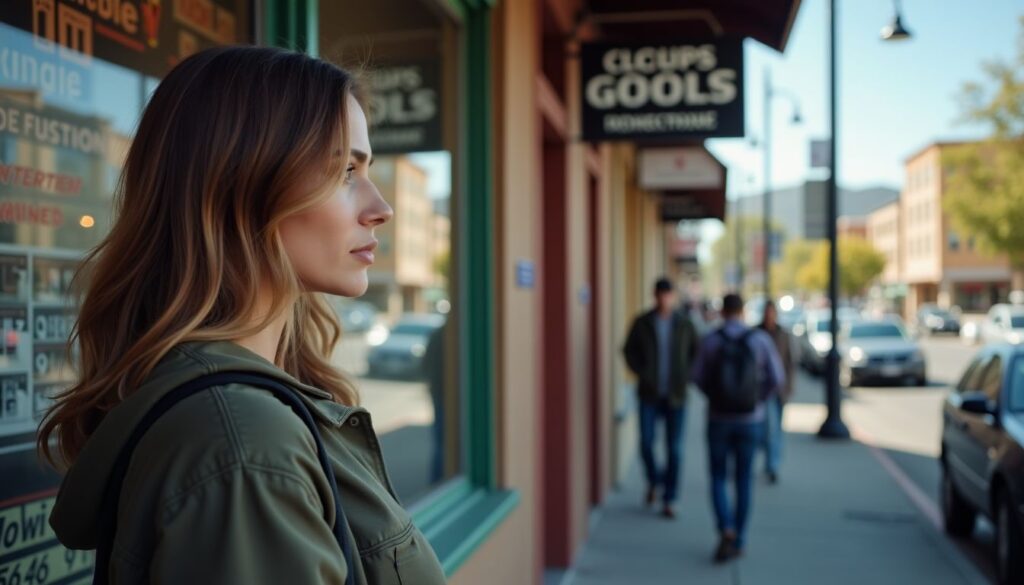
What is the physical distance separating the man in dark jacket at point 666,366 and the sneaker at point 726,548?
1329mm

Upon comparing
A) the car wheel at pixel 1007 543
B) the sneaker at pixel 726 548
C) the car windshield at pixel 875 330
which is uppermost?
the car windshield at pixel 875 330

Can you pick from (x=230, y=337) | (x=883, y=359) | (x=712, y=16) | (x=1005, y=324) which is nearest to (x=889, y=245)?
(x=1005, y=324)

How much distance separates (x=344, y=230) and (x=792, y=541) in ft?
21.0

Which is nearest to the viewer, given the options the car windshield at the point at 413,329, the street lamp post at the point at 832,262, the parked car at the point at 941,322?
the car windshield at the point at 413,329

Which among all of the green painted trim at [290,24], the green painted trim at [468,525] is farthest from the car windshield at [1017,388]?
the green painted trim at [290,24]

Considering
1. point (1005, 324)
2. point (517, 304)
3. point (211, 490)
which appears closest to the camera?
point (211, 490)

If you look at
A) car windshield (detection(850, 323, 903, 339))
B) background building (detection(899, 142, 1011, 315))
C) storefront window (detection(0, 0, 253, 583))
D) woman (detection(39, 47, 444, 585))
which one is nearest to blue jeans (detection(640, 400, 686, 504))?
storefront window (detection(0, 0, 253, 583))

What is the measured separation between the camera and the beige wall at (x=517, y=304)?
4.31 m

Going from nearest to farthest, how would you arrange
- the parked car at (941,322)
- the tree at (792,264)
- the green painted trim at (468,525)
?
the green painted trim at (468,525), the parked car at (941,322), the tree at (792,264)

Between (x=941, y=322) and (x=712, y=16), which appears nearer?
(x=712, y=16)

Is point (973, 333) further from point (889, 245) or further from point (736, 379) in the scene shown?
point (889, 245)

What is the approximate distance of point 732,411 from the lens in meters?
6.37

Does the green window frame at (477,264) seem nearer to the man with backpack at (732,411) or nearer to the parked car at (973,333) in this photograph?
the man with backpack at (732,411)

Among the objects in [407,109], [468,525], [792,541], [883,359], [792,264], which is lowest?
[792,541]
